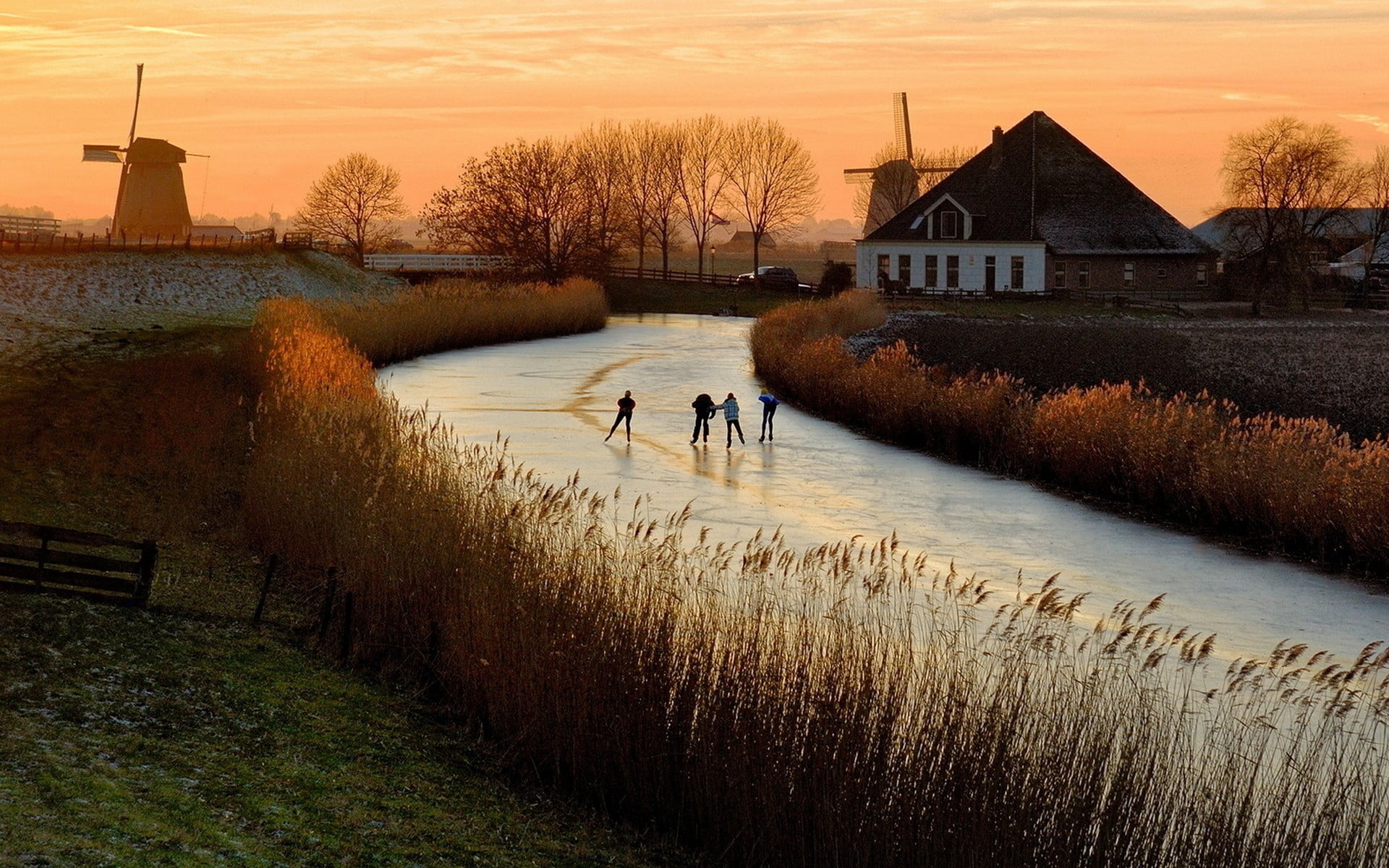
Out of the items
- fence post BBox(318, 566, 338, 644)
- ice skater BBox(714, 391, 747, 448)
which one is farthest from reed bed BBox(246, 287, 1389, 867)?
ice skater BBox(714, 391, 747, 448)

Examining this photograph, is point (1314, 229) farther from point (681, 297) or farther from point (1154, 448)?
point (1154, 448)

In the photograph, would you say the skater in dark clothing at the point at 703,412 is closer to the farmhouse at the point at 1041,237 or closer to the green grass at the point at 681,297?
the farmhouse at the point at 1041,237

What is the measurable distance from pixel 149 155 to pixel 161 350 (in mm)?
48956

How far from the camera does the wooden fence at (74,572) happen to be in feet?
35.6

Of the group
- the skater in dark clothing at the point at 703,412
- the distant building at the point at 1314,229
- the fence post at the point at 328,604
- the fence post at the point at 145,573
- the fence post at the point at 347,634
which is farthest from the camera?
the distant building at the point at 1314,229

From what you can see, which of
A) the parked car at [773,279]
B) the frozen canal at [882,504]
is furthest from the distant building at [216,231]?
the frozen canal at [882,504]

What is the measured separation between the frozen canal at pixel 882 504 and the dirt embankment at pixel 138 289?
29.5 ft

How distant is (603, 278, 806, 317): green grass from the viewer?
7569 cm

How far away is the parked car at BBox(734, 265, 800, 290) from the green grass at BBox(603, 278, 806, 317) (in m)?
0.84

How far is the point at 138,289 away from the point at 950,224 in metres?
35.8

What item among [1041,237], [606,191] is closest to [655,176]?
[606,191]

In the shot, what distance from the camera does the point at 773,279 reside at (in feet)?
272

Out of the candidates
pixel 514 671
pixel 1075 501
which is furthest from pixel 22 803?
pixel 1075 501

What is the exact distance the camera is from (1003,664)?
866 centimetres
